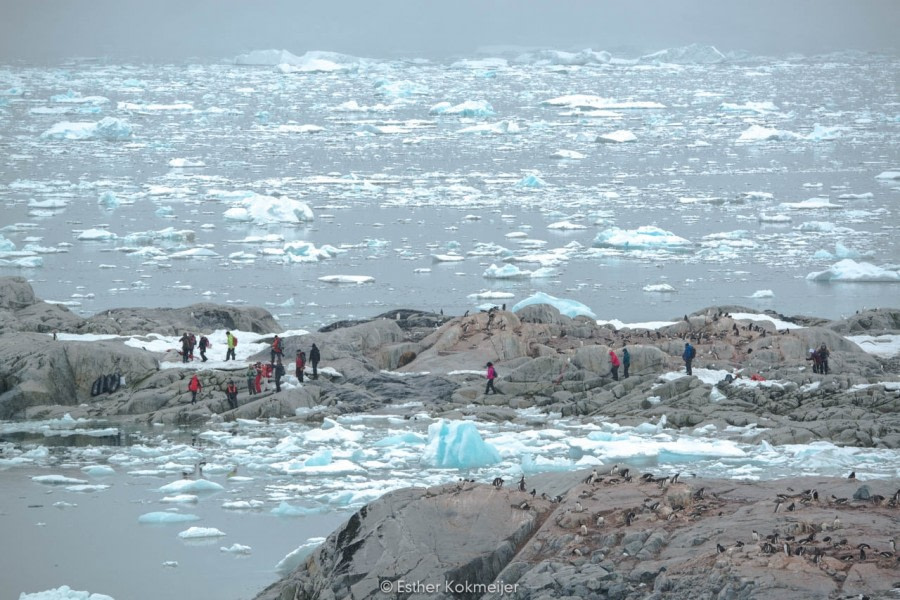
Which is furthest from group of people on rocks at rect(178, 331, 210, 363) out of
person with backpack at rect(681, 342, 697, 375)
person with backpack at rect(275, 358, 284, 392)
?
person with backpack at rect(681, 342, 697, 375)

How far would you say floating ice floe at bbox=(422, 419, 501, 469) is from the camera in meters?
14.7

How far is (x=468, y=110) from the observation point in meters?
69.7

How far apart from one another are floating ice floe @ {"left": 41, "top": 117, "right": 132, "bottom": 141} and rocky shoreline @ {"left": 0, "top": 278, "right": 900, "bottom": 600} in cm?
3557

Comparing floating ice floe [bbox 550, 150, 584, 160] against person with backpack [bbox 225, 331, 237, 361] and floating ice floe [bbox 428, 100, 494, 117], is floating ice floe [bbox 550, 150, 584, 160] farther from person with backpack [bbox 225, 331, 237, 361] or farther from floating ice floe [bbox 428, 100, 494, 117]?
person with backpack [bbox 225, 331, 237, 361]

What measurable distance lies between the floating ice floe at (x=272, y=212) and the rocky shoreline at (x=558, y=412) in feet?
43.1

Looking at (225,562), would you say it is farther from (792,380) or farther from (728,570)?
(792,380)

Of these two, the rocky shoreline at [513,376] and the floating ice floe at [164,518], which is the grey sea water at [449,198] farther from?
the floating ice floe at [164,518]

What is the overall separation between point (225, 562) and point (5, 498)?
12.1ft

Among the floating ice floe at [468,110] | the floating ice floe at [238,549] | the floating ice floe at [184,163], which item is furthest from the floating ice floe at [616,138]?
the floating ice floe at [238,549]

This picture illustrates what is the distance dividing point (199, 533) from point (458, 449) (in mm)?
3457

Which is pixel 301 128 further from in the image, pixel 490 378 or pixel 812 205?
pixel 490 378

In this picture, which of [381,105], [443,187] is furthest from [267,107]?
[443,187]

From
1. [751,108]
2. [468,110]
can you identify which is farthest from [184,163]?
[751,108]

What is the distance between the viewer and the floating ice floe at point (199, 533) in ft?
40.9
